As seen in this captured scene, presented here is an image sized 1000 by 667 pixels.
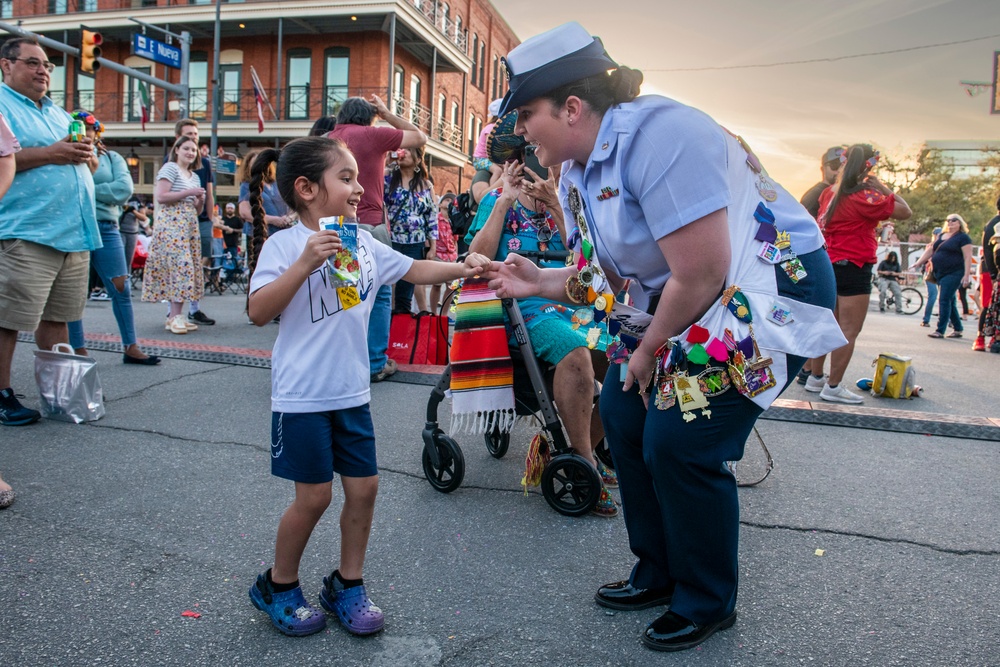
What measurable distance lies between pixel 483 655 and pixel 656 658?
1.71 ft

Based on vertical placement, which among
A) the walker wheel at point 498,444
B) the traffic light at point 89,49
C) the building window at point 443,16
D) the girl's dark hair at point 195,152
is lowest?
the walker wheel at point 498,444

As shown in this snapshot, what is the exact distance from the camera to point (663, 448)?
7.25ft

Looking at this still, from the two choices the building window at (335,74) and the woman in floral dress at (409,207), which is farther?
the building window at (335,74)

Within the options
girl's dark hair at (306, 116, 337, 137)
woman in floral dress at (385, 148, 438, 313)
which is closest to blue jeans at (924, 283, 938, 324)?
woman in floral dress at (385, 148, 438, 313)

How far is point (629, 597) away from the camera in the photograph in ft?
8.36

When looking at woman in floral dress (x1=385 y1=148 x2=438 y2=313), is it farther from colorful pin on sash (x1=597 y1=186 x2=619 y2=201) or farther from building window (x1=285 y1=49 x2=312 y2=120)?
building window (x1=285 y1=49 x2=312 y2=120)

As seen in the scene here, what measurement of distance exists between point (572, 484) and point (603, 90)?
1.75 m

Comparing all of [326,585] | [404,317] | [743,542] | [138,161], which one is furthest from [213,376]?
[138,161]

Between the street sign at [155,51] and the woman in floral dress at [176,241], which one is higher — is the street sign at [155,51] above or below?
above

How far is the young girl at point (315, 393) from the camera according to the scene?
2.28 metres

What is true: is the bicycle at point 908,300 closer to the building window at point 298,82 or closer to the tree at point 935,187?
the building window at point 298,82

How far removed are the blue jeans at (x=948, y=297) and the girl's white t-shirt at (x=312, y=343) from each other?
1123cm

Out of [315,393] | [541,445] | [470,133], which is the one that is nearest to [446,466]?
[541,445]

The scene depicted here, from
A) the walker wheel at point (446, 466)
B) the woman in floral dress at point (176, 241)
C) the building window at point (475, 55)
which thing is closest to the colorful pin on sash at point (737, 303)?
the walker wheel at point (446, 466)
